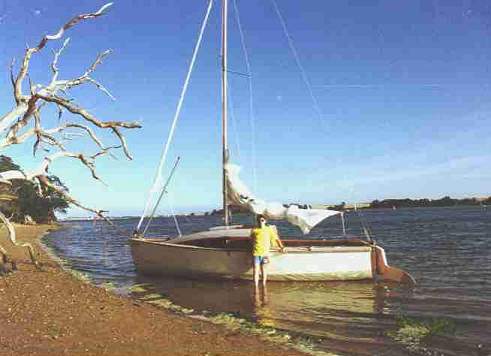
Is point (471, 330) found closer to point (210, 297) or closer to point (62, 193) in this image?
point (210, 297)

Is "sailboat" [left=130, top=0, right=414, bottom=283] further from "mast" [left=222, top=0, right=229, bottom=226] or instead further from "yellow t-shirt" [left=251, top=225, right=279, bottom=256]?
"yellow t-shirt" [left=251, top=225, right=279, bottom=256]

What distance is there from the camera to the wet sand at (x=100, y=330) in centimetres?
766

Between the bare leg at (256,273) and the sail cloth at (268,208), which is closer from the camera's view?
the bare leg at (256,273)

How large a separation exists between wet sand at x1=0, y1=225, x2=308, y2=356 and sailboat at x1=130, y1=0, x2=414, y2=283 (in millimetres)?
5330

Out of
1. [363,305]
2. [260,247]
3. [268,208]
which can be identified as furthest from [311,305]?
[268,208]

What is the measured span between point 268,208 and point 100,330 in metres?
9.33

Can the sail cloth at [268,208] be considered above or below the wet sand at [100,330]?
above

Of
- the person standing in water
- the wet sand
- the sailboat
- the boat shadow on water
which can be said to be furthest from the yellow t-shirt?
the wet sand

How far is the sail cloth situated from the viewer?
17312 millimetres

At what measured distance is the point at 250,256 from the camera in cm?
1677

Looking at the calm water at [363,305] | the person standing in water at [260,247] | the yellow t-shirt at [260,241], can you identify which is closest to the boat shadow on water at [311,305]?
the calm water at [363,305]

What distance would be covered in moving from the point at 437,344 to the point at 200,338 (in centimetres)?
432

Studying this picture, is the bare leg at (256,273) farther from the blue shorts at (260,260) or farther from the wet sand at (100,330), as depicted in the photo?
the wet sand at (100,330)

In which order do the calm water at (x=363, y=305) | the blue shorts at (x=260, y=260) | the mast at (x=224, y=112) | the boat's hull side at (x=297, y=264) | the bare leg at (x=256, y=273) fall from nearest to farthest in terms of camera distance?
1. the calm water at (x=363, y=305)
2. the bare leg at (x=256, y=273)
3. the blue shorts at (x=260, y=260)
4. the boat's hull side at (x=297, y=264)
5. the mast at (x=224, y=112)
